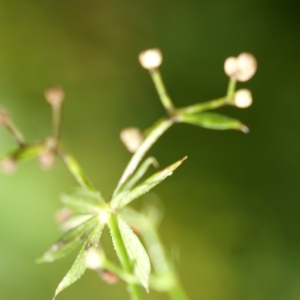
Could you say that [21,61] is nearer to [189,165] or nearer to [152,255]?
[189,165]

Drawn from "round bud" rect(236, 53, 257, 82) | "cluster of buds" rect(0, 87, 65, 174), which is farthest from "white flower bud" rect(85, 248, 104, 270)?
"round bud" rect(236, 53, 257, 82)

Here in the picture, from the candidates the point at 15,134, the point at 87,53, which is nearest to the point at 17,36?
the point at 87,53

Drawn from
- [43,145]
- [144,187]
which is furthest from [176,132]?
[144,187]

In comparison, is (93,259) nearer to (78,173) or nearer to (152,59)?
(78,173)

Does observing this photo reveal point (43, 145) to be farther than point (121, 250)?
Yes

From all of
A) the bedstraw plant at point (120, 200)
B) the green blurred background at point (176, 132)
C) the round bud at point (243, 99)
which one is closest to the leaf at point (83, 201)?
the bedstraw plant at point (120, 200)

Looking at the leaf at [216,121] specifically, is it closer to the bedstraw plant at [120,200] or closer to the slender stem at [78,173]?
the bedstraw plant at [120,200]
